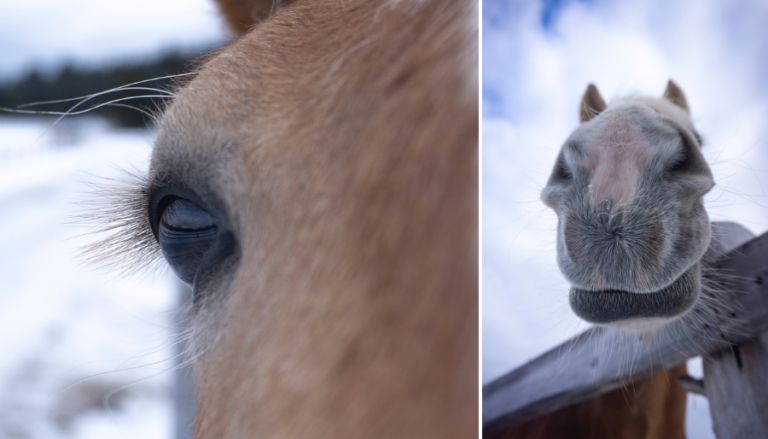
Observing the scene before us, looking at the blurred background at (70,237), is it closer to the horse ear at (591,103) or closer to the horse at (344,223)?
the horse at (344,223)

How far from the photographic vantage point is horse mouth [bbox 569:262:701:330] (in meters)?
0.51

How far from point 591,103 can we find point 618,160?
247 millimetres

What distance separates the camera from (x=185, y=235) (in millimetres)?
480

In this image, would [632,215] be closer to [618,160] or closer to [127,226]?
[618,160]

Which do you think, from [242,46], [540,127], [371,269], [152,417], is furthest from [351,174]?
[152,417]

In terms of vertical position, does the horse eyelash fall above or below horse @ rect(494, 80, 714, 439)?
above

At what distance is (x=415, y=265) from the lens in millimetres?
316

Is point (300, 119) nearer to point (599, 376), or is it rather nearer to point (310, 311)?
point (310, 311)

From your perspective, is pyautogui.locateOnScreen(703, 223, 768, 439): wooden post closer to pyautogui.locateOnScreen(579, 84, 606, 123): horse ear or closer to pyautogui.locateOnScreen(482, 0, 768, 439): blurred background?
pyautogui.locateOnScreen(482, 0, 768, 439): blurred background

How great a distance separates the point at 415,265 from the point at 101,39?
0.97 metres

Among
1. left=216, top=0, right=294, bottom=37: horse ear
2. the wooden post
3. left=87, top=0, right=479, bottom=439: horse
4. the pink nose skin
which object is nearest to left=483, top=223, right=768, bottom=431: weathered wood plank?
the wooden post

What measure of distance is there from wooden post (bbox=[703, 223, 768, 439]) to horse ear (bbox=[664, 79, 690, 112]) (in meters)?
0.19

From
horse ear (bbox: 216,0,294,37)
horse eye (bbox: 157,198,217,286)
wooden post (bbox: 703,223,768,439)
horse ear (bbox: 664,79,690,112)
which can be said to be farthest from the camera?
horse ear (bbox: 216,0,294,37)

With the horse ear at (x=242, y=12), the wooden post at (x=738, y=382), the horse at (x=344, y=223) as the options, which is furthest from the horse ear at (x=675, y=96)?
the horse ear at (x=242, y=12)
